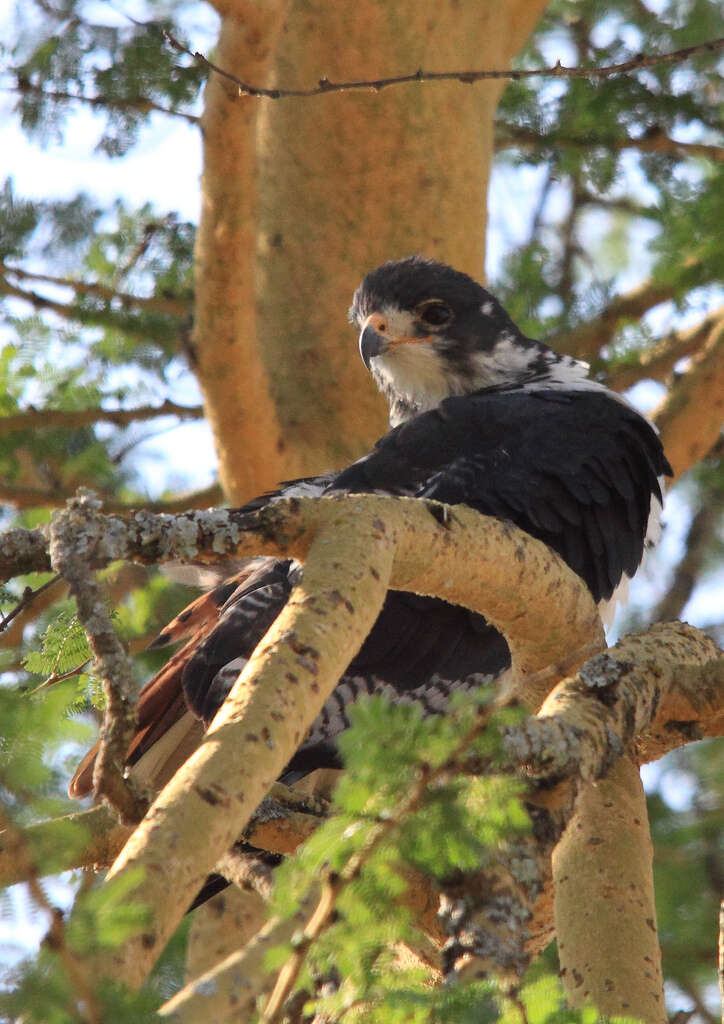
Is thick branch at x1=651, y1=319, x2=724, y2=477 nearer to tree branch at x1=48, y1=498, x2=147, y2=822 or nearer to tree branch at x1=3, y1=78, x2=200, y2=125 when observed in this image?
tree branch at x1=3, y1=78, x2=200, y2=125

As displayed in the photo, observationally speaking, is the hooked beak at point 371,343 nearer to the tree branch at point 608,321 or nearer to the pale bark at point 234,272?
the pale bark at point 234,272

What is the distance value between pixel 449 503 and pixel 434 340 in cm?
129

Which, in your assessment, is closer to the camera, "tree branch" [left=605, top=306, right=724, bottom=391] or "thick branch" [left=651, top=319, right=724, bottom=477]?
"thick branch" [left=651, top=319, right=724, bottom=477]

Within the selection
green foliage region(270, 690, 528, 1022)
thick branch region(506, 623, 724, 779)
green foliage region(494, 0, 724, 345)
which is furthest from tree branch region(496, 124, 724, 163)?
green foliage region(270, 690, 528, 1022)

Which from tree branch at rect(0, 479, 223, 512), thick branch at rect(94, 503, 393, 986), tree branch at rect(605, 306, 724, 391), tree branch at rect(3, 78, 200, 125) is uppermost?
tree branch at rect(3, 78, 200, 125)

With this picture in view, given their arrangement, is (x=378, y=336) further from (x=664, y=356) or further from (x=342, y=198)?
(x=664, y=356)

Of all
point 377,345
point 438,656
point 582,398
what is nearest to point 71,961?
point 438,656

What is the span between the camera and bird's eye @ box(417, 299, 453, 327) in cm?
474

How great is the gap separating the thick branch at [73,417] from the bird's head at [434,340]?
928mm

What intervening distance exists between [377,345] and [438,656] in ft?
4.40

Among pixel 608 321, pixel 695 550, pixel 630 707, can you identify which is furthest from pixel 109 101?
pixel 695 550

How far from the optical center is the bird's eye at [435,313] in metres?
4.74

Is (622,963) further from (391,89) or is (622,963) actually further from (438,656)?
(391,89)

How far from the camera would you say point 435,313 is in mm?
4801
